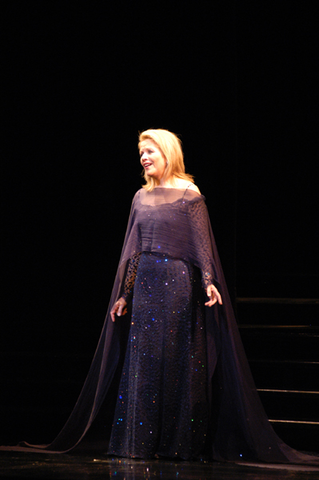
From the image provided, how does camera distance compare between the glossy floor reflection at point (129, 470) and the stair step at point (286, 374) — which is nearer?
the glossy floor reflection at point (129, 470)

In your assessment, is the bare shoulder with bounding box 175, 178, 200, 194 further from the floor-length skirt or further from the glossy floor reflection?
the glossy floor reflection

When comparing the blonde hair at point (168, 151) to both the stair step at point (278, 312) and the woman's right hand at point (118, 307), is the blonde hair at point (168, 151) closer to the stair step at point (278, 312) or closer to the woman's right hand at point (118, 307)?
the woman's right hand at point (118, 307)

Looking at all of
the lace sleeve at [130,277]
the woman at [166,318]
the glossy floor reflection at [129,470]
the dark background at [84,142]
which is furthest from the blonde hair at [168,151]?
the glossy floor reflection at [129,470]

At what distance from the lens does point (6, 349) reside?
3793 mm

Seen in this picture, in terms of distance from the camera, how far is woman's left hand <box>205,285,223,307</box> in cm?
233

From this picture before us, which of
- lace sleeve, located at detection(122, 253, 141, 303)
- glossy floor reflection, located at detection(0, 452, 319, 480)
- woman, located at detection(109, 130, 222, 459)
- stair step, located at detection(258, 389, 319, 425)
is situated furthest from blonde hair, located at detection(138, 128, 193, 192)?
stair step, located at detection(258, 389, 319, 425)

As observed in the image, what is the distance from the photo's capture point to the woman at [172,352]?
7.59 feet

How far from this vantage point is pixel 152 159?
2486mm

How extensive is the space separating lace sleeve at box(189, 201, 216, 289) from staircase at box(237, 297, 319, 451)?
1.06m

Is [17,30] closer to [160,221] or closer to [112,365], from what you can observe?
[160,221]

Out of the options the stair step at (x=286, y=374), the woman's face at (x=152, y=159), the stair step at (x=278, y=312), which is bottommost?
the stair step at (x=286, y=374)

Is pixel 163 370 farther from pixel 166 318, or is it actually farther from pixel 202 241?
pixel 202 241

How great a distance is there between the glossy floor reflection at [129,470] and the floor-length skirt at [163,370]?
10 centimetres

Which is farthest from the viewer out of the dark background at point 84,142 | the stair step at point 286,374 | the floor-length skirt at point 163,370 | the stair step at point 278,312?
the stair step at point 278,312
